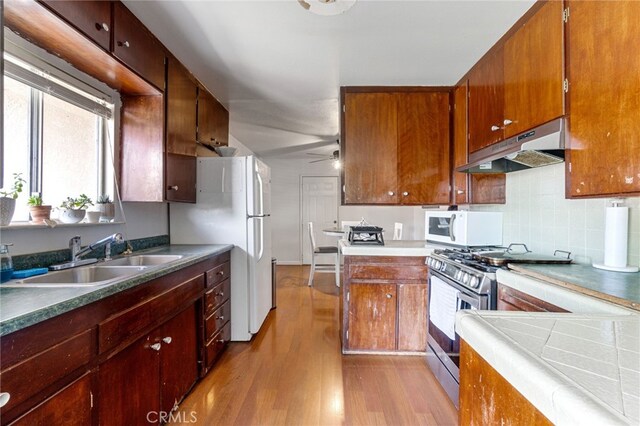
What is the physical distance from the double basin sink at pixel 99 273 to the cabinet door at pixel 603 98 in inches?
81.2

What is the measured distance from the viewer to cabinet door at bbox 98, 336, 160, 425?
117 cm

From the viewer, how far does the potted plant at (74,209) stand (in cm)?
161

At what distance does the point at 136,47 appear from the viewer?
5.76 ft

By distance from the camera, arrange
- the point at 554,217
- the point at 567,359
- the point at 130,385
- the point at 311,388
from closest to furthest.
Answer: the point at 567,359 → the point at 130,385 → the point at 554,217 → the point at 311,388

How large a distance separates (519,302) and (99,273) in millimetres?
2228

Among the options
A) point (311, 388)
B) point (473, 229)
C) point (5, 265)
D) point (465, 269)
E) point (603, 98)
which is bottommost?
point (311, 388)

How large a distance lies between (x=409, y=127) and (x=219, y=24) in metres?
1.73

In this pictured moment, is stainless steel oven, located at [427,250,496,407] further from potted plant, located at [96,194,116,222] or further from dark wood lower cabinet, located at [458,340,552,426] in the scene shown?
potted plant, located at [96,194,116,222]

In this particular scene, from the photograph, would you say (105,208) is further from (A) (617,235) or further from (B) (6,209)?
(A) (617,235)

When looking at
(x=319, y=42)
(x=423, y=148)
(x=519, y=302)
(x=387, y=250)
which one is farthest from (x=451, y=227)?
(x=319, y=42)

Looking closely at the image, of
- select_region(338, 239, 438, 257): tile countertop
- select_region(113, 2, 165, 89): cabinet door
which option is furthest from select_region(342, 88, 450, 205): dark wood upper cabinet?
select_region(113, 2, 165, 89): cabinet door

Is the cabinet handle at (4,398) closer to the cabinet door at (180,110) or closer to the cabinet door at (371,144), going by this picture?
the cabinet door at (180,110)

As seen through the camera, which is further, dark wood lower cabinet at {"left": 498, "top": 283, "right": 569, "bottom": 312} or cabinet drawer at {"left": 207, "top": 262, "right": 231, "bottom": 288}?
cabinet drawer at {"left": 207, "top": 262, "right": 231, "bottom": 288}

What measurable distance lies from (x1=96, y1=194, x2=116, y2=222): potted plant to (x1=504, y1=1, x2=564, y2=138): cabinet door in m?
2.57
